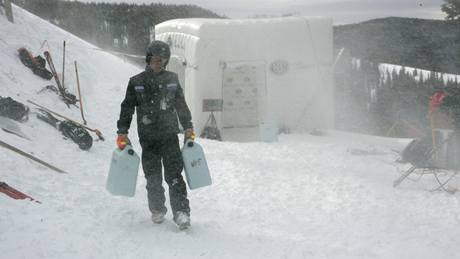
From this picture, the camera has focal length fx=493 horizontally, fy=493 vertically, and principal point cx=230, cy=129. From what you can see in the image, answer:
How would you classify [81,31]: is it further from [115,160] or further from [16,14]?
[115,160]

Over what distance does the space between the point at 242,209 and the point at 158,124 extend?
181cm

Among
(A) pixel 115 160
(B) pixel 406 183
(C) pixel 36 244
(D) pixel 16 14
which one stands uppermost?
(D) pixel 16 14

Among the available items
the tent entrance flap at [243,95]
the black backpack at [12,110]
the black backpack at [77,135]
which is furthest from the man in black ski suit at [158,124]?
the tent entrance flap at [243,95]

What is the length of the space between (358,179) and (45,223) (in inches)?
184

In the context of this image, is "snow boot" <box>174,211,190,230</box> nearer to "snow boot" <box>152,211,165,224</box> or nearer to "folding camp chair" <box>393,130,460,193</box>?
"snow boot" <box>152,211,165,224</box>

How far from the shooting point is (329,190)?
22.7 feet

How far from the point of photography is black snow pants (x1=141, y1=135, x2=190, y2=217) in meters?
4.90

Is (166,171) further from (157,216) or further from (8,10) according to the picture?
(8,10)

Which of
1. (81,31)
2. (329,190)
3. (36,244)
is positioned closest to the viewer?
(36,244)

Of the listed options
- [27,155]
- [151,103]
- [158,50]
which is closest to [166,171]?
[151,103]

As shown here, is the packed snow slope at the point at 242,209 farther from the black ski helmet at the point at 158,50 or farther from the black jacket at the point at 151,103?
the black ski helmet at the point at 158,50

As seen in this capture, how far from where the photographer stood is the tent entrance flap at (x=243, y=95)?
1346cm

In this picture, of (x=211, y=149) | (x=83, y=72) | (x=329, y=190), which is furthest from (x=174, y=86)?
(x=83, y=72)

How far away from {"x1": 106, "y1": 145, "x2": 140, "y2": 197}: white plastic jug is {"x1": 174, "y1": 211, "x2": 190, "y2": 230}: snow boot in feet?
1.70
